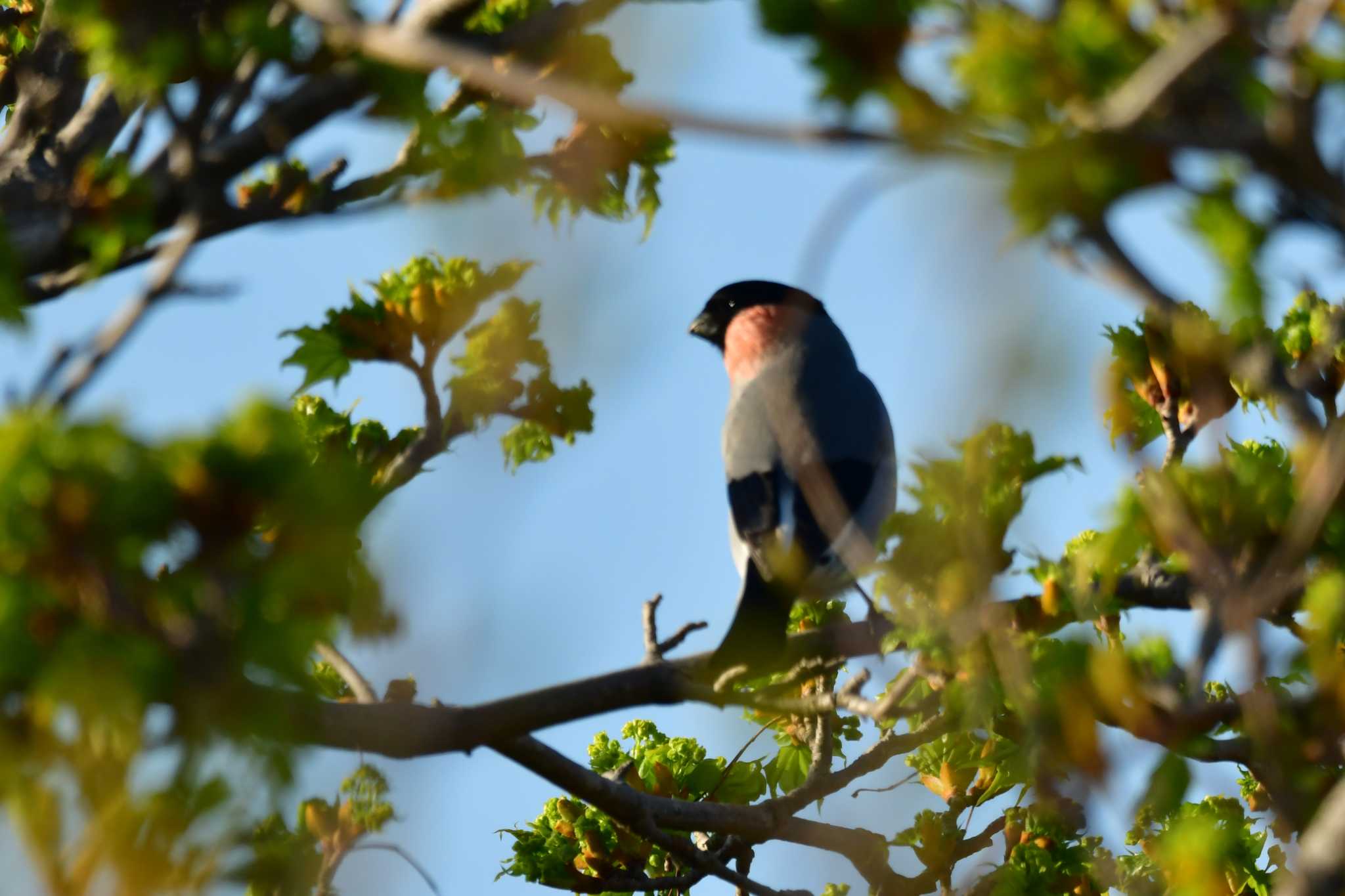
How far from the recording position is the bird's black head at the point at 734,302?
793cm

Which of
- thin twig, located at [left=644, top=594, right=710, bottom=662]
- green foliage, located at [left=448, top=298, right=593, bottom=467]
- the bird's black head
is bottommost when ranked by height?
thin twig, located at [left=644, top=594, right=710, bottom=662]

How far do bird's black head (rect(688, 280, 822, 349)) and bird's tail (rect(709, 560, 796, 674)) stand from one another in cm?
284

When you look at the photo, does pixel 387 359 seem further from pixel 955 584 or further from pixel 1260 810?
pixel 1260 810

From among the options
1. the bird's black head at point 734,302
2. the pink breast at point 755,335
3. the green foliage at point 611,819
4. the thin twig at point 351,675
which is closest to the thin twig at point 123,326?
the thin twig at point 351,675

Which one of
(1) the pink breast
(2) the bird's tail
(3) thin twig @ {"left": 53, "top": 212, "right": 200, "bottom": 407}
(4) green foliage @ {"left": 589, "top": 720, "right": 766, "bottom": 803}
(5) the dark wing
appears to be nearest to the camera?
(3) thin twig @ {"left": 53, "top": 212, "right": 200, "bottom": 407}

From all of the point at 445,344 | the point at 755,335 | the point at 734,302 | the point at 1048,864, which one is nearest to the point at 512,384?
the point at 445,344

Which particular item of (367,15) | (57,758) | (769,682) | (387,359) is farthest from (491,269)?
(57,758)

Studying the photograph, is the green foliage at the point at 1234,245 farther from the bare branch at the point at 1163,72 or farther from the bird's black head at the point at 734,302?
the bird's black head at the point at 734,302

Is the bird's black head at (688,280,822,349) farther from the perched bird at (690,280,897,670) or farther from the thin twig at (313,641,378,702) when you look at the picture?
the thin twig at (313,641,378,702)

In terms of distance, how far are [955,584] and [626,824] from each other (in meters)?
1.52

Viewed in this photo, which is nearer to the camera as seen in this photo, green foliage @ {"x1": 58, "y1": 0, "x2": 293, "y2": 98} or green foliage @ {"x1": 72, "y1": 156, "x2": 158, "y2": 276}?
green foliage @ {"x1": 58, "y1": 0, "x2": 293, "y2": 98}

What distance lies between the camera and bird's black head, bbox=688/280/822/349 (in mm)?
7934

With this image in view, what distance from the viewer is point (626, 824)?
406cm

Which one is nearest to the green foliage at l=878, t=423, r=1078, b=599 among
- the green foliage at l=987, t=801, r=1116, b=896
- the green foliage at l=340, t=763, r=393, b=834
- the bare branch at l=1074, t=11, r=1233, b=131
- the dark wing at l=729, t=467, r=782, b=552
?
the bare branch at l=1074, t=11, r=1233, b=131
